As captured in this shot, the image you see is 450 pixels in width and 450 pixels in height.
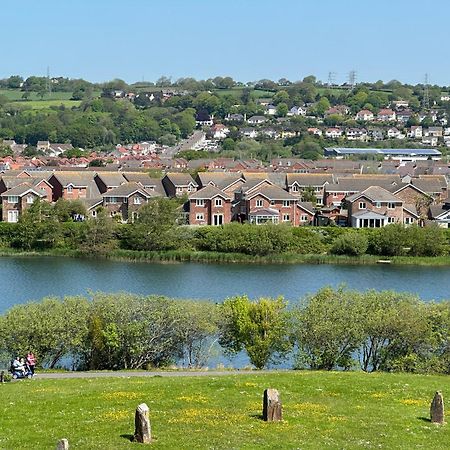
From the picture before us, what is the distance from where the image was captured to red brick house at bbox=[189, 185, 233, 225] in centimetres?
5453

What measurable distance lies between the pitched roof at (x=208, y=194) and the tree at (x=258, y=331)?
1211 inches

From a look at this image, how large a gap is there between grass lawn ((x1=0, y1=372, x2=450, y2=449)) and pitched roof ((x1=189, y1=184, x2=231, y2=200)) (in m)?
36.7

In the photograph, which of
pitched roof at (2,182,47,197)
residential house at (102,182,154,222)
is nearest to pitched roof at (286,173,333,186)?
residential house at (102,182,154,222)

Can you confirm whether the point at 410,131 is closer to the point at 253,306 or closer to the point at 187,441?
the point at 253,306

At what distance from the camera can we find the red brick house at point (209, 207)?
54531mm

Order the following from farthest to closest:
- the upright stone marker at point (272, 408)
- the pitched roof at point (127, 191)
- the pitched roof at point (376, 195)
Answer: the pitched roof at point (127, 191)
the pitched roof at point (376, 195)
the upright stone marker at point (272, 408)

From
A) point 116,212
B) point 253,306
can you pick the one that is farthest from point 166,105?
point 253,306

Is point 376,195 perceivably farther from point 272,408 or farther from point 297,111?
point 297,111

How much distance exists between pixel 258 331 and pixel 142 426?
1119 cm

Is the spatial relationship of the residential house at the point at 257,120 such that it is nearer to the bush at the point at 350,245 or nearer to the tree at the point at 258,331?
the bush at the point at 350,245

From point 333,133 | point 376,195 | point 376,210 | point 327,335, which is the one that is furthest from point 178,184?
point 333,133

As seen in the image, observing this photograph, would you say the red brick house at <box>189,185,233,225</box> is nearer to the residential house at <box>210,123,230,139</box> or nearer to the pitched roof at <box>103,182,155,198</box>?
the pitched roof at <box>103,182,155,198</box>

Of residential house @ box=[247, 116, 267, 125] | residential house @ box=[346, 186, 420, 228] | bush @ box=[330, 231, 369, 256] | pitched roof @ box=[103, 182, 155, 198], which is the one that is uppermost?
residential house @ box=[247, 116, 267, 125]

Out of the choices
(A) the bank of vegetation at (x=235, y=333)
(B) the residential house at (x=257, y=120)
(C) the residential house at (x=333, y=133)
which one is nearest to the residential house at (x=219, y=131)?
(B) the residential house at (x=257, y=120)
